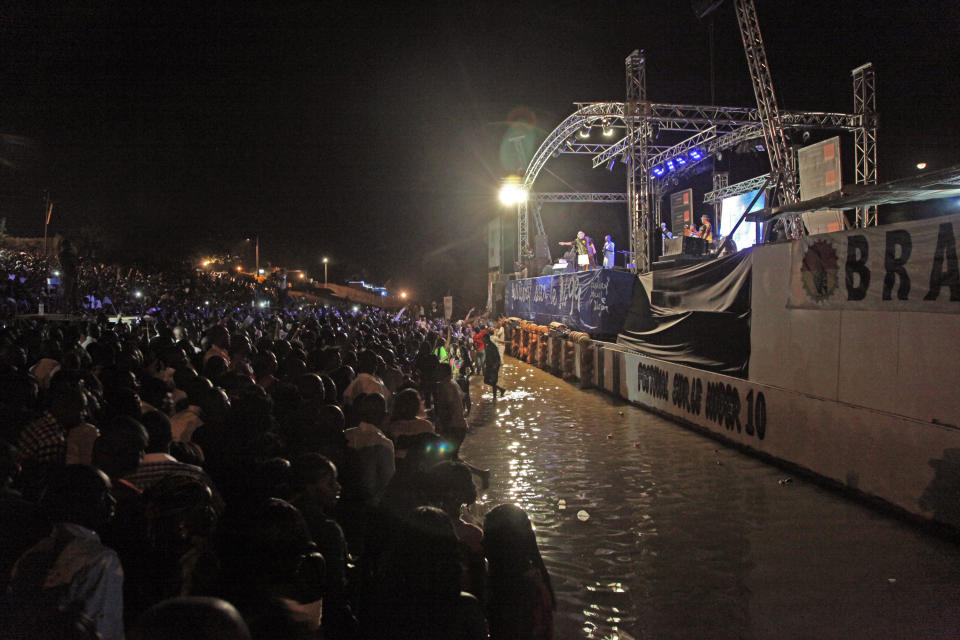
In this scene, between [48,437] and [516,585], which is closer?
[516,585]

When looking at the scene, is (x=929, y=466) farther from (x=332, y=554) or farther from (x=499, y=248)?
(x=499, y=248)

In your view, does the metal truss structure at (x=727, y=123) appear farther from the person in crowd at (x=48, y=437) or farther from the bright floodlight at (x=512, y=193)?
the person in crowd at (x=48, y=437)

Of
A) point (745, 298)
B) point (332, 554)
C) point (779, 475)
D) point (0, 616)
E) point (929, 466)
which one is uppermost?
point (745, 298)

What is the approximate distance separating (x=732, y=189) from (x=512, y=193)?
402 inches

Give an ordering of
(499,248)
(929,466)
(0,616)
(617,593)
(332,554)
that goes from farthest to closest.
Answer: (499,248), (929,466), (617,593), (332,554), (0,616)

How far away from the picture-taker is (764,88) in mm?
17297

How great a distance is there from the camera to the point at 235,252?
67.1 m

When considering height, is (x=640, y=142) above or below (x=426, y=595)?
above

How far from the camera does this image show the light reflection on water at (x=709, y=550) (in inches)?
172

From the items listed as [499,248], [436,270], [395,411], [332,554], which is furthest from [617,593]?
[436,270]

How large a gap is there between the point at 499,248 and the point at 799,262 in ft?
116

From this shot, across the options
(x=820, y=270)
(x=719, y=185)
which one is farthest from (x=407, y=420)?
(x=719, y=185)

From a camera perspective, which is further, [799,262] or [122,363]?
[799,262]

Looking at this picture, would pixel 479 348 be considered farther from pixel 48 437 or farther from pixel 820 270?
pixel 48 437
